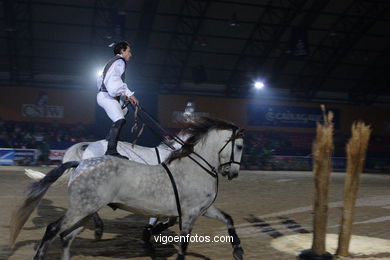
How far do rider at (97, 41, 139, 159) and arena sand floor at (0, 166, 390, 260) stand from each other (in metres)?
1.72

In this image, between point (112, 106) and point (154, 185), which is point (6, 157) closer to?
point (112, 106)

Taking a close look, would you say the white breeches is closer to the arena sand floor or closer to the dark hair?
the dark hair

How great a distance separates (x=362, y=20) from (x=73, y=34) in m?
17.7

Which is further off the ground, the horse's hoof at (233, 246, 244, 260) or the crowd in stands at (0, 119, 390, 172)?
the crowd in stands at (0, 119, 390, 172)

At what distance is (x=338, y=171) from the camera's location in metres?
24.2

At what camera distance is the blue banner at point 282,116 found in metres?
27.2

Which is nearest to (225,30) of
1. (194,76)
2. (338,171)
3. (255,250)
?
(194,76)

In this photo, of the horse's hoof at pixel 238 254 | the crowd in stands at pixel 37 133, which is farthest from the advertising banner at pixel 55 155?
the horse's hoof at pixel 238 254

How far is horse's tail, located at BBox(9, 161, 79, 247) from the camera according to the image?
5.07 metres

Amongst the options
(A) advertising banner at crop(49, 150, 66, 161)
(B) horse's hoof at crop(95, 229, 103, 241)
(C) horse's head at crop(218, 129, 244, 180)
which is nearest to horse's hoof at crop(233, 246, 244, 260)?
(C) horse's head at crop(218, 129, 244, 180)

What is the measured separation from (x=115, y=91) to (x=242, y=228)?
13.1 feet

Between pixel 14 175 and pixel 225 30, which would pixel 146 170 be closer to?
pixel 14 175

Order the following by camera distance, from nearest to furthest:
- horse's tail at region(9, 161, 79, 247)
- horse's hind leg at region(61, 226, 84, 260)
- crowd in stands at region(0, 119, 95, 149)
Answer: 1. horse's hind leg at region(61, 226, 84, 260)
2. horse's tail at region(9, 161, 79, 247)
3. crowd in stands at region(0, 119, 95, 149)
